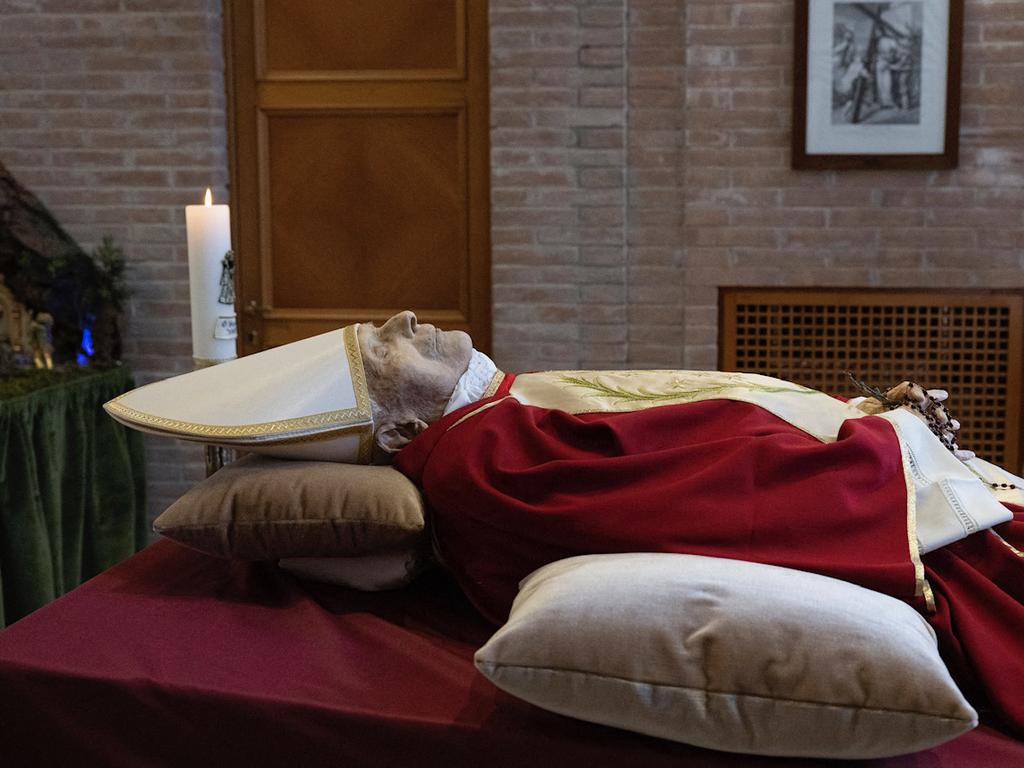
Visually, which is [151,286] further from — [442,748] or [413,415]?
[442,748]

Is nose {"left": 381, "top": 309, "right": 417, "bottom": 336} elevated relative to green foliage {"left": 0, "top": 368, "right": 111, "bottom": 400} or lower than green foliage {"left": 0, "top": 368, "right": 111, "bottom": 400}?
elevated

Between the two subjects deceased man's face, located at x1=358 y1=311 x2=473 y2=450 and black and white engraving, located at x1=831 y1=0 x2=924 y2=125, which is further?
black and white engraving, located at x1=831 y1=0 x2=924 y2=125

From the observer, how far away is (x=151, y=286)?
387 centimetres

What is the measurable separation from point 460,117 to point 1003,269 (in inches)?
73.1

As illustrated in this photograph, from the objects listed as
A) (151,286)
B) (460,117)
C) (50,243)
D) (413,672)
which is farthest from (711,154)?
(413,672)

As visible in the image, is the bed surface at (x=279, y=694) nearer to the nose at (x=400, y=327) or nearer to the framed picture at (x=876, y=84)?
the nose at (x=400, y=327)

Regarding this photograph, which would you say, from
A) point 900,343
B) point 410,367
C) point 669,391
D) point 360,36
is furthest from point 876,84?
point 410,367

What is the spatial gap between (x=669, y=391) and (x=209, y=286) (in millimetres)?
975

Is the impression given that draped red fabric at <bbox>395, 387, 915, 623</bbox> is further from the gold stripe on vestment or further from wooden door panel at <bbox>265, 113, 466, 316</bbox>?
wooden door panel at <bbox>265, 113, 466, 316</bbox>

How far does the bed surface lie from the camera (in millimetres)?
1206

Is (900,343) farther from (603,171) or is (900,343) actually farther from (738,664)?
(738,664)

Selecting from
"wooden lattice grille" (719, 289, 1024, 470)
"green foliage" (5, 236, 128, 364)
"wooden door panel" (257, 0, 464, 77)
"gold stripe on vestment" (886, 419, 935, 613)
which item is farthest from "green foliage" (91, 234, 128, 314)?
"gold stripe on vestment" (886, 419, 935, 613)

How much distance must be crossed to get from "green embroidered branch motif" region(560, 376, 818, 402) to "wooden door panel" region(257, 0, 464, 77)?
2.31m

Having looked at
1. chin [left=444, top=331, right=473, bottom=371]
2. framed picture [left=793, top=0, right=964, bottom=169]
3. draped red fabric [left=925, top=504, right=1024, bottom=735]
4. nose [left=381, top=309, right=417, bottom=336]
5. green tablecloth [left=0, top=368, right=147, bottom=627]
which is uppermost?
framed picture [left=793, top=0, right=964, bottom=169]
